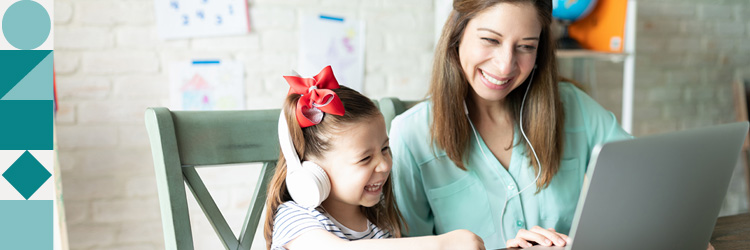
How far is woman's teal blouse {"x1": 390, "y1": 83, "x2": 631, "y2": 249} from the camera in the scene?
4.44 feet

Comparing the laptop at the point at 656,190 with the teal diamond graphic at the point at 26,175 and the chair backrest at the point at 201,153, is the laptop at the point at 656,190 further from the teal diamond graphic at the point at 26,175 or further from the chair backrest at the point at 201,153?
the teal diamond graphic at the point at 26,175

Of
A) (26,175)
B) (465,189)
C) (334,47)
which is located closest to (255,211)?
(465,189)

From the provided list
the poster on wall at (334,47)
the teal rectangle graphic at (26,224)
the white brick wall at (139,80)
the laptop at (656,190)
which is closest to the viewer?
the laptop at (656,190)

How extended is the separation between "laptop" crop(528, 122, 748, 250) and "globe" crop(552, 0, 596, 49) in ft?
4.93

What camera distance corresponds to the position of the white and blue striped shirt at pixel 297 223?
995mm

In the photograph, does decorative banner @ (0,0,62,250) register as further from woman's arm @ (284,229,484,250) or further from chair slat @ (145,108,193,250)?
woman's arm @ (284,229,484,250)

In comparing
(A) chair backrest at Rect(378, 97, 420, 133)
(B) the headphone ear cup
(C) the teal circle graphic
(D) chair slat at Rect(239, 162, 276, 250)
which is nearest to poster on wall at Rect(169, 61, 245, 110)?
(C) the teal circle graphic

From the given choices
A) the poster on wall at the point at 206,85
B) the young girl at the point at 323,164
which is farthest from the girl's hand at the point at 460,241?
the poster on wall at the point at 206,85

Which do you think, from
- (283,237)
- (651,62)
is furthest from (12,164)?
(651,62)

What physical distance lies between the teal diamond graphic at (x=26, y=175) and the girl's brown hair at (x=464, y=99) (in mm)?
1074

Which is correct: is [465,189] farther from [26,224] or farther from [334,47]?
[26,224]

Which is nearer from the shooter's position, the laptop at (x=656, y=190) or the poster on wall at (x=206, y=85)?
the laptop at (x=656, y=190)

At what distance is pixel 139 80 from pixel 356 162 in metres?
1.26

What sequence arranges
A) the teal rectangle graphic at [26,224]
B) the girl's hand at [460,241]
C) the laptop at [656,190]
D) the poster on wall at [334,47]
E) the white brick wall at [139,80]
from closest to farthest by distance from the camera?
1. the laptop at [656,190]
2. the girl's hand at [460,241]
3. the teal rectangle graphic at [26,224]
4. the white brick wall at [139,80]
5. the poster on wall at [334,47]
